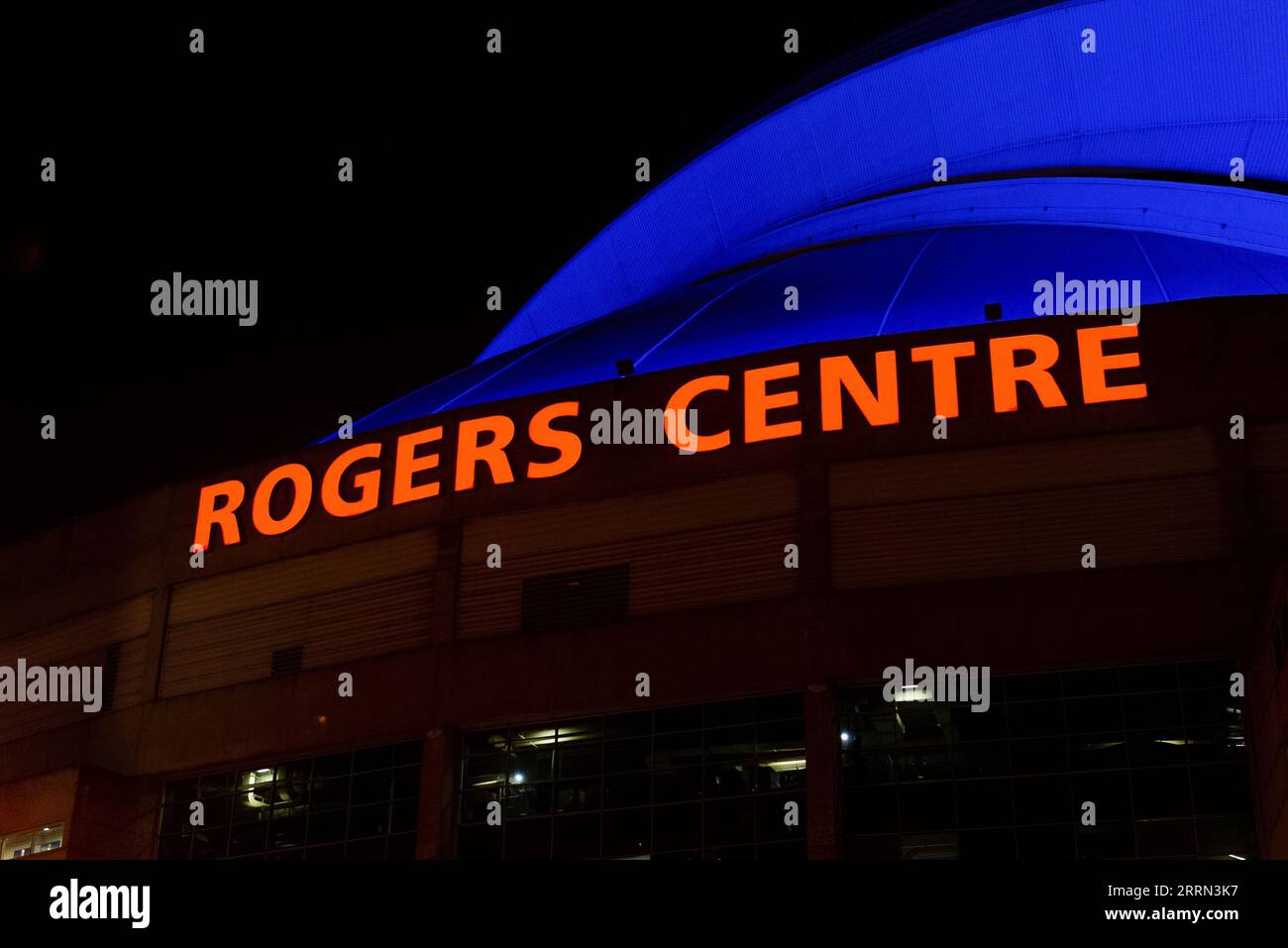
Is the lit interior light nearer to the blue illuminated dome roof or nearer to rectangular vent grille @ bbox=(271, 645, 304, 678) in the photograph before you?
the blue illuminated dome roof

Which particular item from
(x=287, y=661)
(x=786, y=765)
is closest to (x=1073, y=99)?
(x=786, y=765)

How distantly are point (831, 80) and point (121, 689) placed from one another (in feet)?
91.0

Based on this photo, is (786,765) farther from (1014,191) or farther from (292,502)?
(1014,191)

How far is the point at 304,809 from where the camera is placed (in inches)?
1372

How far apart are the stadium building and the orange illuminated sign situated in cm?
8

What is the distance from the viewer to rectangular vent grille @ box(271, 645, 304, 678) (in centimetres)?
3603

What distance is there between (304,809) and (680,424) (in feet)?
39.4

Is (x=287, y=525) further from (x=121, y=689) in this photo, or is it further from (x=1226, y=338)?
(x=1226, y=338)

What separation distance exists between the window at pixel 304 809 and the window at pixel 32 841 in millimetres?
2287

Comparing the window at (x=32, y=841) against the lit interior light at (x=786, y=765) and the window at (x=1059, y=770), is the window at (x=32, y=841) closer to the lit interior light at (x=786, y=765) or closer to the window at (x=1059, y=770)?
the lit interior light at (x=786, y=765)

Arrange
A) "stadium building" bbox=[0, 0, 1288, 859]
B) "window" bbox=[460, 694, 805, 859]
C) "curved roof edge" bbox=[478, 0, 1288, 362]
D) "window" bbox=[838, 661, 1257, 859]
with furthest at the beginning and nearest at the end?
"curved roof edge" bbox=[478, 0, 1288, 362]
"window" bbox=[460, 694, 805, 859]
"stadium building" bbox=[0, 0, 1288, 859]
"window" bbox=[838, 661, 1257, 859]

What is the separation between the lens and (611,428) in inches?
1394

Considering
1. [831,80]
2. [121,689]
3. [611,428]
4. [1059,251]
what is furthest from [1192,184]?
[121,689]

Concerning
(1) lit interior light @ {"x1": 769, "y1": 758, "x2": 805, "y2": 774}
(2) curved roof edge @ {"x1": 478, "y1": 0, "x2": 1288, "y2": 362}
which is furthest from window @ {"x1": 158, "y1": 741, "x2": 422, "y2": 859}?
(2) curved roof edge @ {"x1": 478, "y1": 0, "x2": 1288, "y2": 362}
